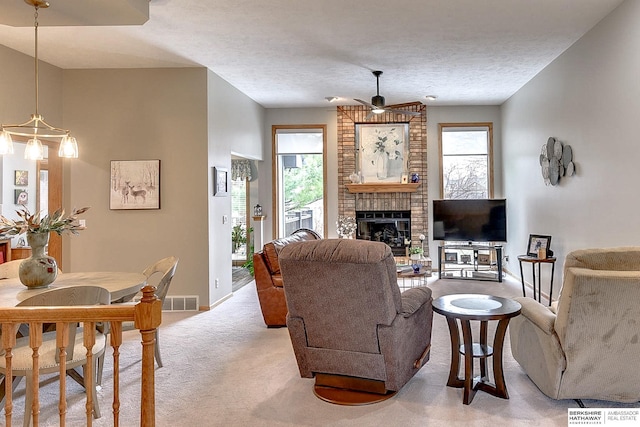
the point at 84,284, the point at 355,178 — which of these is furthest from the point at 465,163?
the point at 84,284

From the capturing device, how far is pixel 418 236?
770cm

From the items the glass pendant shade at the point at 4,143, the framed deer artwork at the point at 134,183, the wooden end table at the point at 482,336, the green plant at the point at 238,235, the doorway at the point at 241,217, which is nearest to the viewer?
the wooden end table at the point at 482,336

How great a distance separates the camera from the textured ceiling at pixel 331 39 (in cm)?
362

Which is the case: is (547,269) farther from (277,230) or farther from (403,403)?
(277,230)

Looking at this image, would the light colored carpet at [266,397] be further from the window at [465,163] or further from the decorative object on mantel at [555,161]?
the window at [465,163]

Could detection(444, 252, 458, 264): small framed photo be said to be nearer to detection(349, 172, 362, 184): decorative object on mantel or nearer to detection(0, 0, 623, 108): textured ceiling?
detection(349, 172, 362, 184): decorative object on mantel

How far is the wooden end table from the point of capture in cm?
263

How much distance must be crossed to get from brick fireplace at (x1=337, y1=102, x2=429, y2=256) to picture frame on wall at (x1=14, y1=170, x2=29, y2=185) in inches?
218

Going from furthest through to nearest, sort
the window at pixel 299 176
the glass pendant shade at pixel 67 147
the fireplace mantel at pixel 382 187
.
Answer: the window at pixel 299 176 < the fireplace mantel at pixel 382 187 < the glass pendant shade at pixel 67 147

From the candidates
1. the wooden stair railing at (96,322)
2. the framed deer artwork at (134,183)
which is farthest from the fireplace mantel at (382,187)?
the wooden stair railing at (96,322)

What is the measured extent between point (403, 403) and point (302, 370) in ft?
2.32

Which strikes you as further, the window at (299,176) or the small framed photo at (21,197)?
the window at (299,176)

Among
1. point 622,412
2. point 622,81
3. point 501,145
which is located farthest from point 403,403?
point 501,145

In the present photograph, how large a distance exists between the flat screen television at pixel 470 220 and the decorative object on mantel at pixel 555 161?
1.59 m
